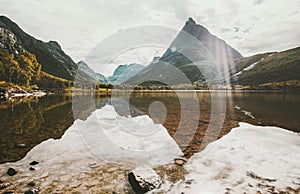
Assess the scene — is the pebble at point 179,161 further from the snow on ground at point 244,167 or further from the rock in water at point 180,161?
the snow on ground at point 244,167

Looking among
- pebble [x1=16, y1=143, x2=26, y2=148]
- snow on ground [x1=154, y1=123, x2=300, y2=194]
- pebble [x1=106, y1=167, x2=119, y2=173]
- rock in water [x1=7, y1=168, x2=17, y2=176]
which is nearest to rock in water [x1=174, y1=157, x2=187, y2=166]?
snow on ground [x1=154, y1=123, x2=300, y2=194]

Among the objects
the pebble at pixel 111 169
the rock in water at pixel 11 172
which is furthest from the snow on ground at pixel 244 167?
the rock in water at pixel 11 172

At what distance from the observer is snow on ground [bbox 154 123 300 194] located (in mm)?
7781

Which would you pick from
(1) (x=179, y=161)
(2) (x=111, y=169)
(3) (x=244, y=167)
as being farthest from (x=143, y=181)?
(3) (x=244, y=167)

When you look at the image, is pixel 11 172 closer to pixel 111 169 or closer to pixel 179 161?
pixel 111 169

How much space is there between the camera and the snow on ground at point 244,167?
778 cm

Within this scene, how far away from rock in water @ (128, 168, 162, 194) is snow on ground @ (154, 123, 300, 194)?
1.26ft

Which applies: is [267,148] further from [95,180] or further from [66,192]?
[66,192]

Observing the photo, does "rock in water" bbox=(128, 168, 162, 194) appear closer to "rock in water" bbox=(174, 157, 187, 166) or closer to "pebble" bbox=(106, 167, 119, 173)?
"pebble" bbox=(106, 167, 119, 173)

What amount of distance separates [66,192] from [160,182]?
3.79 m

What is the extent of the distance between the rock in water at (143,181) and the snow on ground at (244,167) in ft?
1.26

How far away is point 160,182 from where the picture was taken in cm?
815

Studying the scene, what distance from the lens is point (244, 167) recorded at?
9.64 m

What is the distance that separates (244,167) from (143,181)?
5345 mm
